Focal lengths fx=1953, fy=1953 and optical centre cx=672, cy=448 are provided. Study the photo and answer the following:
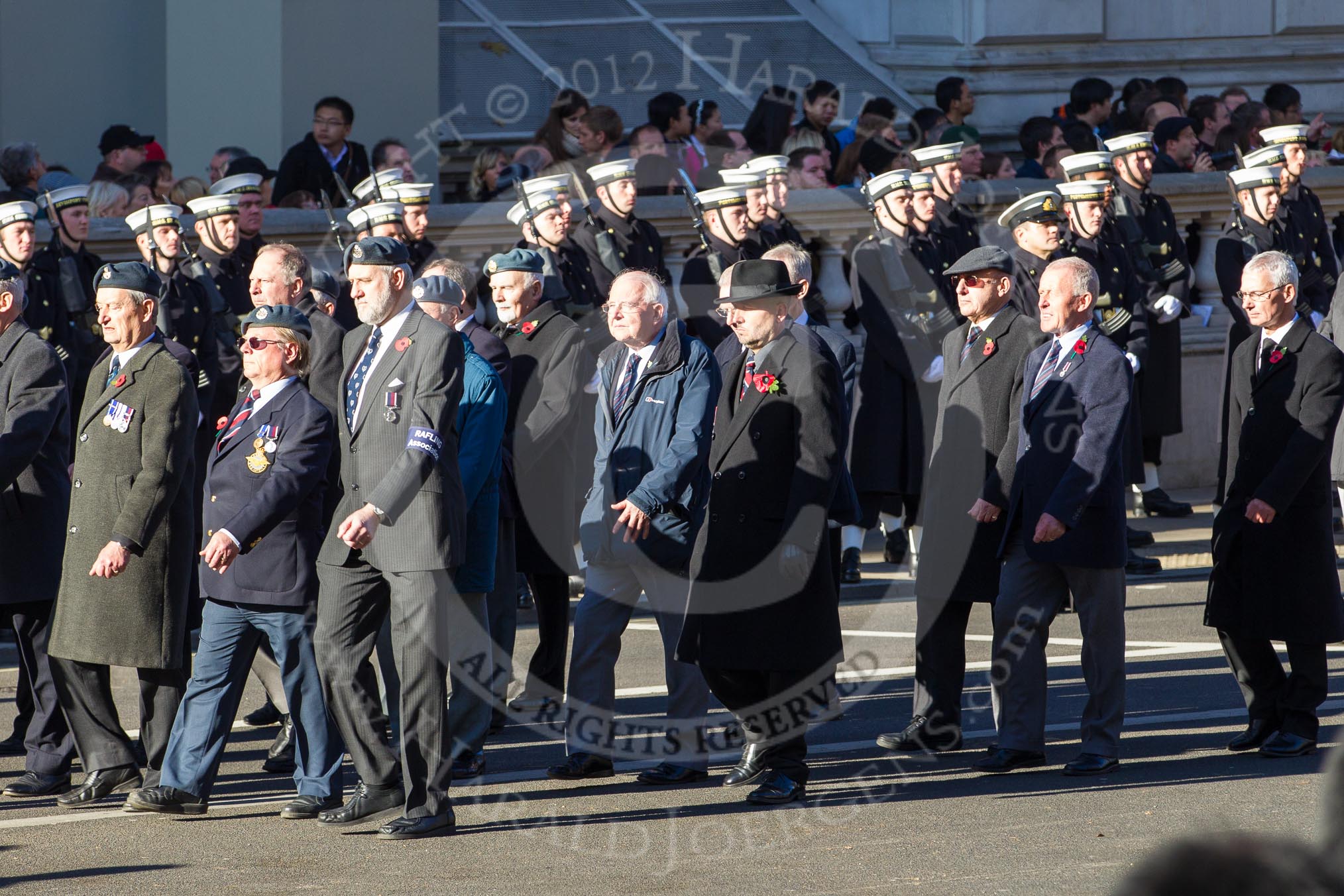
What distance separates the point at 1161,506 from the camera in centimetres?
1237

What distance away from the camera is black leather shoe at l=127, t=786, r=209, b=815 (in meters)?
6.08

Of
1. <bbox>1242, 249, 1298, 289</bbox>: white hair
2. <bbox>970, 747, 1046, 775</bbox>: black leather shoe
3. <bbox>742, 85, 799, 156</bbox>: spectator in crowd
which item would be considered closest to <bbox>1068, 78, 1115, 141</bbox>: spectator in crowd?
<bbox>742, 85, 799, 156</bbox>: spectator in crowd

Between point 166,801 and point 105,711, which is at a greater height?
point 105,711

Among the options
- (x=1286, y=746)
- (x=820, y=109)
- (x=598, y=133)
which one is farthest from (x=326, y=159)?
(x=1286, y=746)

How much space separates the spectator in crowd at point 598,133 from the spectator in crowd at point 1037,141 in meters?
3.20

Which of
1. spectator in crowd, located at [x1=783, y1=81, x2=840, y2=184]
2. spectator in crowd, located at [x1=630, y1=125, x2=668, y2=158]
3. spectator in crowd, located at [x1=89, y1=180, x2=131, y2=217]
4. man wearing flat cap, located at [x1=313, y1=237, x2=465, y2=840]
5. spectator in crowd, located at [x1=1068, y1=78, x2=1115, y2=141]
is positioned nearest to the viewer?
man wearing flat cap, located at [x1=313, y1=237, x2=465, y2=840]

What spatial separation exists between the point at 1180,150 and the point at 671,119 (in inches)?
154

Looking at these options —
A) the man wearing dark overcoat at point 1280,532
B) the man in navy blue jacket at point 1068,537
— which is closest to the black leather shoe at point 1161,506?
the man wearing dark overcoat at point 1280,532

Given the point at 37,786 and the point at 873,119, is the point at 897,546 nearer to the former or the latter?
the point at 873,119

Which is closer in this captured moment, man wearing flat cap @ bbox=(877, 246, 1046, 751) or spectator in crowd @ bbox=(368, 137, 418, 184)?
man wearing flat cap @ bbox=(877, 246, 1046, 751)

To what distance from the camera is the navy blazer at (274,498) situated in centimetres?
608

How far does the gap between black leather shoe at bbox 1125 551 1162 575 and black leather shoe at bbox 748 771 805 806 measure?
17.0 ft

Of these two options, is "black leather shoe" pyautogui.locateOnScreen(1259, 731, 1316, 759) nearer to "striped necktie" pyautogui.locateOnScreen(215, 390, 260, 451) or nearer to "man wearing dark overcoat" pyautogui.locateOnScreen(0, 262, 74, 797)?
"striped necktie" pyautogui.locateOnScreen(215, 390, 260, 451)

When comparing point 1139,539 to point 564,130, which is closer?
point 1139,539
